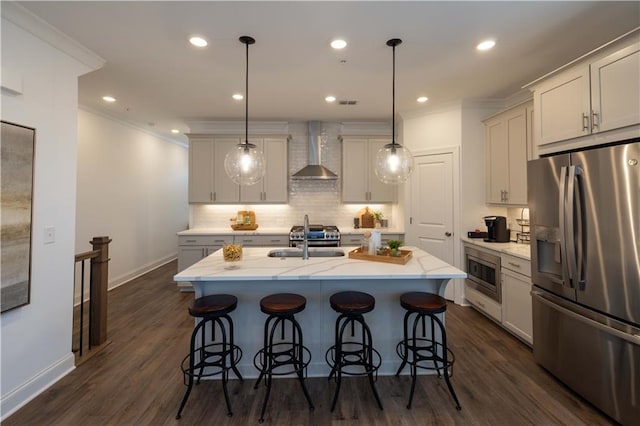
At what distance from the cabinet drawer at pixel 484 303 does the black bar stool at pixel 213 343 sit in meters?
2.91

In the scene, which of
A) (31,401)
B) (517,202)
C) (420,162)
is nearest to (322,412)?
(31,401)

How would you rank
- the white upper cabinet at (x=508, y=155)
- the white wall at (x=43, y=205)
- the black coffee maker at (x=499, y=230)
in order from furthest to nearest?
the black coffee maker at (x=499, y=230), the white upper cabinet at (x=508, y=155), the white wall at (x=43, y=205)

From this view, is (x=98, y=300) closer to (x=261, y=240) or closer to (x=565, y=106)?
(x=261, y=240)

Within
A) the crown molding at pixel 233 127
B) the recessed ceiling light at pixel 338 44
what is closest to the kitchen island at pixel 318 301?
the recessed ceiling light at pixel 338 44

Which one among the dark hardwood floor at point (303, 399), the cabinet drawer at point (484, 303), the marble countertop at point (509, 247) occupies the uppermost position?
the marble countertop at point (509, 247)

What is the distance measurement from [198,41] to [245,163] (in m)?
1.17

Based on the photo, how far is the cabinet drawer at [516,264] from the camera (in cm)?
283

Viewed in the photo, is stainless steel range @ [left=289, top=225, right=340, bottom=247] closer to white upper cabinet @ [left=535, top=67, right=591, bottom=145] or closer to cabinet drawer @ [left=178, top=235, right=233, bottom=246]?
cabinet drawer @ [left=178, top=235, right=233, bottom=246]

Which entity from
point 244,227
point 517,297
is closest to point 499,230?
point 517,297

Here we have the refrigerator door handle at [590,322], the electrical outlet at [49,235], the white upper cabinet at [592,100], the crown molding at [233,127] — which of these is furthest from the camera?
the crown molding at [233,127]

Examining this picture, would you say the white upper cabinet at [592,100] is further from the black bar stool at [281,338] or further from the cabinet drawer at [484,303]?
the black bar stool at [281,338]

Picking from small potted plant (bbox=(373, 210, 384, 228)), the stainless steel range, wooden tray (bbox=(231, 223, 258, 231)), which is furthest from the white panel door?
wooden tray (bbox=(231, 223, 258, 231))

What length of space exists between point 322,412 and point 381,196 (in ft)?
12.1

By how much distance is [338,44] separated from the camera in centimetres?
259
